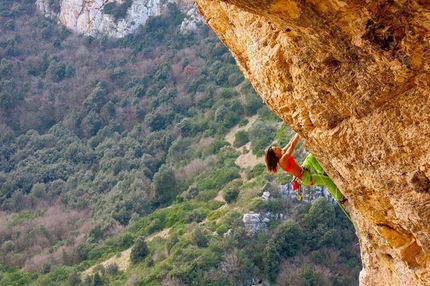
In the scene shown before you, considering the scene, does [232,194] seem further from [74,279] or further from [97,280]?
[74,279]

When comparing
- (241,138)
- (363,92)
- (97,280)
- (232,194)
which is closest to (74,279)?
(97,280)

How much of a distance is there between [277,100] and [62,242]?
27.6 meters

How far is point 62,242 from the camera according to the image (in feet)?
98.3

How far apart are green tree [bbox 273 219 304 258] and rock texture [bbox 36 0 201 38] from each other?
3337cm

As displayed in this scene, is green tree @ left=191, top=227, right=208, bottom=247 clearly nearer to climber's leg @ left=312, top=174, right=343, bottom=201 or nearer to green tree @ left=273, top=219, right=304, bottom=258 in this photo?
green tree @ left=273, top=219, right=304, bottom=258

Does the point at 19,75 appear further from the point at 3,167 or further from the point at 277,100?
the point at 277,100

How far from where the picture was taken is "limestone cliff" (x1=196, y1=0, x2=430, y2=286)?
3283 millimetres

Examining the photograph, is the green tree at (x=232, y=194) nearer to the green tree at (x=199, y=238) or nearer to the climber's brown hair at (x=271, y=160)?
the green tree at (x=199, y=238)

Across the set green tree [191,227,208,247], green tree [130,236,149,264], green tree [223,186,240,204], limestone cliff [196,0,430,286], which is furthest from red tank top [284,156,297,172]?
green tree [223,186,240,204]

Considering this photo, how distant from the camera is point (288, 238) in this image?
2277 cm

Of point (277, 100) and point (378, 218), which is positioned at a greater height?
point (277, 100)

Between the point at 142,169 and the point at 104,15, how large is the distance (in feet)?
81.2

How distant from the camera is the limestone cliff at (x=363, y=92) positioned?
328cm

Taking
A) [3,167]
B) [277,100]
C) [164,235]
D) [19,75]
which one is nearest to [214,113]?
[164,235]
